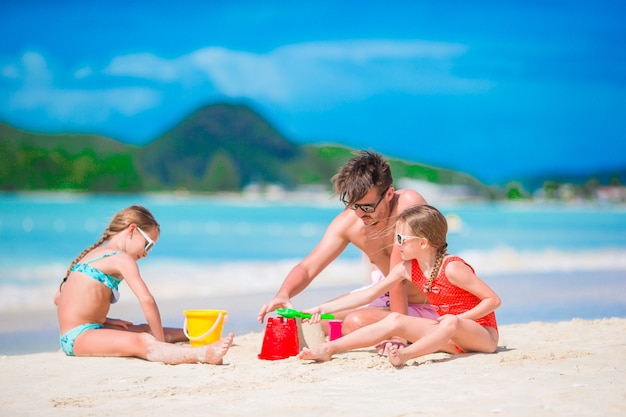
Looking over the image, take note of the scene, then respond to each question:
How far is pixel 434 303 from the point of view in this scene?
506 cm

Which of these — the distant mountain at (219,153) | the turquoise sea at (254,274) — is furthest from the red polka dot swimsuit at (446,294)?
the distant mountain at (219,153)

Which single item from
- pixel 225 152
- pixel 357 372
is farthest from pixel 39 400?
pixel 225 152

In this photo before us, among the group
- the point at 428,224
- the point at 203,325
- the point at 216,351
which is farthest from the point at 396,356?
the point at 203,325

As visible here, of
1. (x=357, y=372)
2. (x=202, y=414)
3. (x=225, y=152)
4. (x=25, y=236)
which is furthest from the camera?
(x=225, y=152)

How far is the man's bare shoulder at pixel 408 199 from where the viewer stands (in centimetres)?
533

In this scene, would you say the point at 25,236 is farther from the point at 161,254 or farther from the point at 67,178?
the point at 67,178

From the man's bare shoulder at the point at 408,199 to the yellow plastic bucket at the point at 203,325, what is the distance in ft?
4.78

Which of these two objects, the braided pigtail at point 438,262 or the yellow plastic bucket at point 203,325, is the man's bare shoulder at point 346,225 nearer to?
the braided pigtail at point 438,262

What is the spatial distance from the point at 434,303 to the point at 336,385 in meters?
1.13

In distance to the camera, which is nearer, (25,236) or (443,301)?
(443,301)

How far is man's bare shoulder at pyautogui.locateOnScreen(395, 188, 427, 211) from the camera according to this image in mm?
5332

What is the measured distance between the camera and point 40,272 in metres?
15.8

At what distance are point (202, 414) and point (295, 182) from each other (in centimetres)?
9529

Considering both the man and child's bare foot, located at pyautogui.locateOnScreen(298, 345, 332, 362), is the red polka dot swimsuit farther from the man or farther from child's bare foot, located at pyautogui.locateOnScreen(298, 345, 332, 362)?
child's bare foot, located at pyautogui.locateOnScreen(298, 345, 332, 362)
